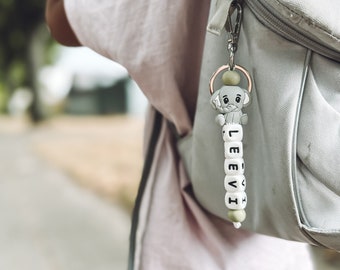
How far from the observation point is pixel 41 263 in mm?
2721

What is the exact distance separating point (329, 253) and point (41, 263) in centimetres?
139

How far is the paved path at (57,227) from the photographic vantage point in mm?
2730

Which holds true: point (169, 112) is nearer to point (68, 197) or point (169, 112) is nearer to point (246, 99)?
point (246, 99)

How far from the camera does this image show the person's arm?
889mm

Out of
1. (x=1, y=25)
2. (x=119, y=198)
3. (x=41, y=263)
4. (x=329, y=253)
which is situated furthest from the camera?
(x=1, y=25)

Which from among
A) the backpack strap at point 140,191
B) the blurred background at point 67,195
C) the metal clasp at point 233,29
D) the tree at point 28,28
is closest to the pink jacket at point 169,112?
the backpack strap at point 140,191

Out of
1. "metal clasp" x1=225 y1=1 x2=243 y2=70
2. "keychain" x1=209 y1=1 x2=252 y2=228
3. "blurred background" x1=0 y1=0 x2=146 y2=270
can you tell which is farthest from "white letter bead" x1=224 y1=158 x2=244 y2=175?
"blurred background" x1=0 y1=0 x2=146 y2=270

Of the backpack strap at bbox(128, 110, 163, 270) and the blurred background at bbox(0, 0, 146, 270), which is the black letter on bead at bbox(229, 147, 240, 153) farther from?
the blurred background at bbox(0, 0, 146, 270)

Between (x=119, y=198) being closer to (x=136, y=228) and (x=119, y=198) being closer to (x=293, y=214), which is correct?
(x=136, y=228)

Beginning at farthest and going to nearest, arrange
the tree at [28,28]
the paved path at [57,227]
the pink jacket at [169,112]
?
the tree at [28,28]
the paved path at [57,227]
the pink jacket at [169,112]

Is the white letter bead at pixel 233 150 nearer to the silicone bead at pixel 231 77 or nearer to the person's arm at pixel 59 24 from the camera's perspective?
the silicone bead at pixel 231 77

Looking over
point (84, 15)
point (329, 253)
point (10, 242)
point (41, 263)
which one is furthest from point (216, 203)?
point (10, 242)

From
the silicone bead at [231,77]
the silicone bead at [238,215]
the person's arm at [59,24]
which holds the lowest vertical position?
the silicone bead at [238,215]

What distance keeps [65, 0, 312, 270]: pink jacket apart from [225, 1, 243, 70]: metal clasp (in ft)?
0.36
